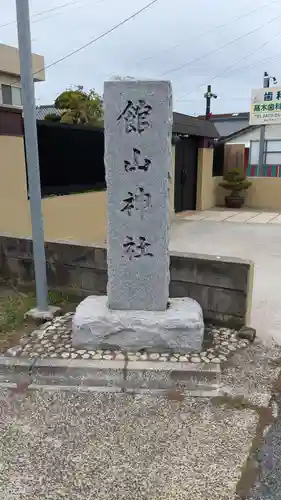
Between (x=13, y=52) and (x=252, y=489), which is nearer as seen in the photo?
(x=252, y=489)

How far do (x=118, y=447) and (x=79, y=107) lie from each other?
13.8m

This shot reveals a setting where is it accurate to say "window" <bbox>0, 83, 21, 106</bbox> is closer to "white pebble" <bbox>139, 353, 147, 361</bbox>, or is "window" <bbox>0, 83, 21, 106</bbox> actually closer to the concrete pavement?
the concrete pavement

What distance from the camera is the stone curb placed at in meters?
2.73

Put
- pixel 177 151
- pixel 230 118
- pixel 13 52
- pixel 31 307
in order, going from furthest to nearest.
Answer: pixel 230 118
pixel 13 52
pixel 177 151
pixel 31 307

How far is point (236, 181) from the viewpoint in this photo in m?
11.9

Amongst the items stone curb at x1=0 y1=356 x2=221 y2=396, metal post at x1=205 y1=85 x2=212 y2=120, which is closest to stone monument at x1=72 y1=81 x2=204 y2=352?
stone curb at x1=0 y1=356 x2=221 y2=396

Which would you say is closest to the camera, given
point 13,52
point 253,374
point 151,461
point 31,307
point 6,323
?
point 151,461

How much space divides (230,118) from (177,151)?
1699 centimetres

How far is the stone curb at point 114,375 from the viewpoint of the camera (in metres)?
2.73

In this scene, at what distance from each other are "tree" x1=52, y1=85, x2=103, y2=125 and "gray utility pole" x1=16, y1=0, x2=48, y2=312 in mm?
11204

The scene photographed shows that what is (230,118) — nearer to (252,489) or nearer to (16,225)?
(16,225)

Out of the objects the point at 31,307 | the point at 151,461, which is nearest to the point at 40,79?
the point at 31,307

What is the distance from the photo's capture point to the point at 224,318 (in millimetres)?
3475

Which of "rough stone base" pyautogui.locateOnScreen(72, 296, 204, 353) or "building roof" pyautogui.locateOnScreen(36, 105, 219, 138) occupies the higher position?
"building roof" pyautogui.locateOnScreen(36, 105, 219, 138)
